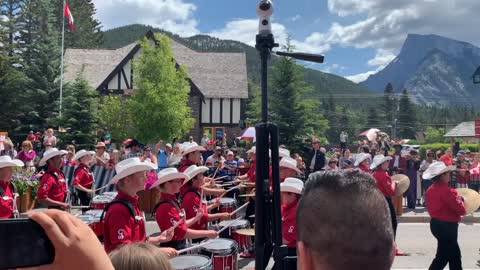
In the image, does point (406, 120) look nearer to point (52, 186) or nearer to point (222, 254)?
point (52, 186)

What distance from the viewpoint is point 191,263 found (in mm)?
4668

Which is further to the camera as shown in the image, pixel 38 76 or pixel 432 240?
pixel 38 76

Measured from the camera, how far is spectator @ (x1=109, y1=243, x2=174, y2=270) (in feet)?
6.35

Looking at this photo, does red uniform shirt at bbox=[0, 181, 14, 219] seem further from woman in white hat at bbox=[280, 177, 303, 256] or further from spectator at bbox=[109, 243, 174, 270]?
spectator at bbox=[109, 243, 174, 270]

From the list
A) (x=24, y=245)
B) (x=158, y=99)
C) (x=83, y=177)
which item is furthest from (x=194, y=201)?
(x=158, y=99)

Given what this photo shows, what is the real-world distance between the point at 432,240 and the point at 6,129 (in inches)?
1237

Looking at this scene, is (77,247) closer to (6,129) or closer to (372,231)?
(372,231)

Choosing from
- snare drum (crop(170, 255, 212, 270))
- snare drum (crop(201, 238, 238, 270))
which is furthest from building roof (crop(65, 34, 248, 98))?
snare drum (crop(170, 255, 212, 270))

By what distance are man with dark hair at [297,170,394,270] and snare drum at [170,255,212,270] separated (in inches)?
122

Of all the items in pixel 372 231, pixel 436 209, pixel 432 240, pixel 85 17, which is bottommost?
pixel 432 240

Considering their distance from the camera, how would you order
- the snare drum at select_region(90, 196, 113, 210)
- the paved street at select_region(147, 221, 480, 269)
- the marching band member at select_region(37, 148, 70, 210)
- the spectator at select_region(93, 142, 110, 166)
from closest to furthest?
the marching band member at select_region(37, 148, 70, 210) < the paved street at select_region(147, 221, 480, 269) < the snare drum at select_region(90, 196, 113, 210) < the spectator at select_region(93, 142, 110, 166)

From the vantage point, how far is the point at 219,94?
3991cm

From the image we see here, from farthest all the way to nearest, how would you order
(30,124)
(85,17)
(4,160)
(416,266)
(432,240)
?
(85,17)
(30,124)
(432,240)
(416,266)
(4,160)

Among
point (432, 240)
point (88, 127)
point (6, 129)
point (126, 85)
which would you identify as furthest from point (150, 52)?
point (432, 240)
